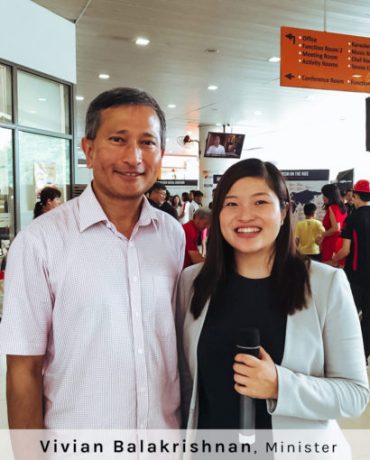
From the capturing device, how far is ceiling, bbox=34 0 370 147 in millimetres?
5707

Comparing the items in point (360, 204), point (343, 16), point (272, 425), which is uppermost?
point (343, 16)

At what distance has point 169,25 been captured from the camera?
6.29 meters

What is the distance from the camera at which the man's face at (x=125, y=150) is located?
1.31 m

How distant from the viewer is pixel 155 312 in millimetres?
1336

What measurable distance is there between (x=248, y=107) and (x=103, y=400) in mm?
11840

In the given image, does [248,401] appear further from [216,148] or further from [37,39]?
[216,148]

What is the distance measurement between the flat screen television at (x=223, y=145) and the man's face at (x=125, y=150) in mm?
12913

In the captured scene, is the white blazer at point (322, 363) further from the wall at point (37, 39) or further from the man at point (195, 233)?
the wall at point (37, 39)

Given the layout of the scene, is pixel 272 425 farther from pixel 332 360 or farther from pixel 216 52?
pixel 216 52

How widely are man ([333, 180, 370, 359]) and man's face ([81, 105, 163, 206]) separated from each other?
3378 millimetres

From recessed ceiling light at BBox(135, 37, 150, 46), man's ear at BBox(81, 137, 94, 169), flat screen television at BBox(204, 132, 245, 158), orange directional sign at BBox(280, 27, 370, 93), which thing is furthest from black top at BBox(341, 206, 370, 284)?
flat screen television at BBox(204, 132, 245, 158)

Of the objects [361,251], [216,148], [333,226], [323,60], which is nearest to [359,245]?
[361,251]

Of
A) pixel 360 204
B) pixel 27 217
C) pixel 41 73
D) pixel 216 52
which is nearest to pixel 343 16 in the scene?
pixel 216 52

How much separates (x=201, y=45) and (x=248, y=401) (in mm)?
6850
